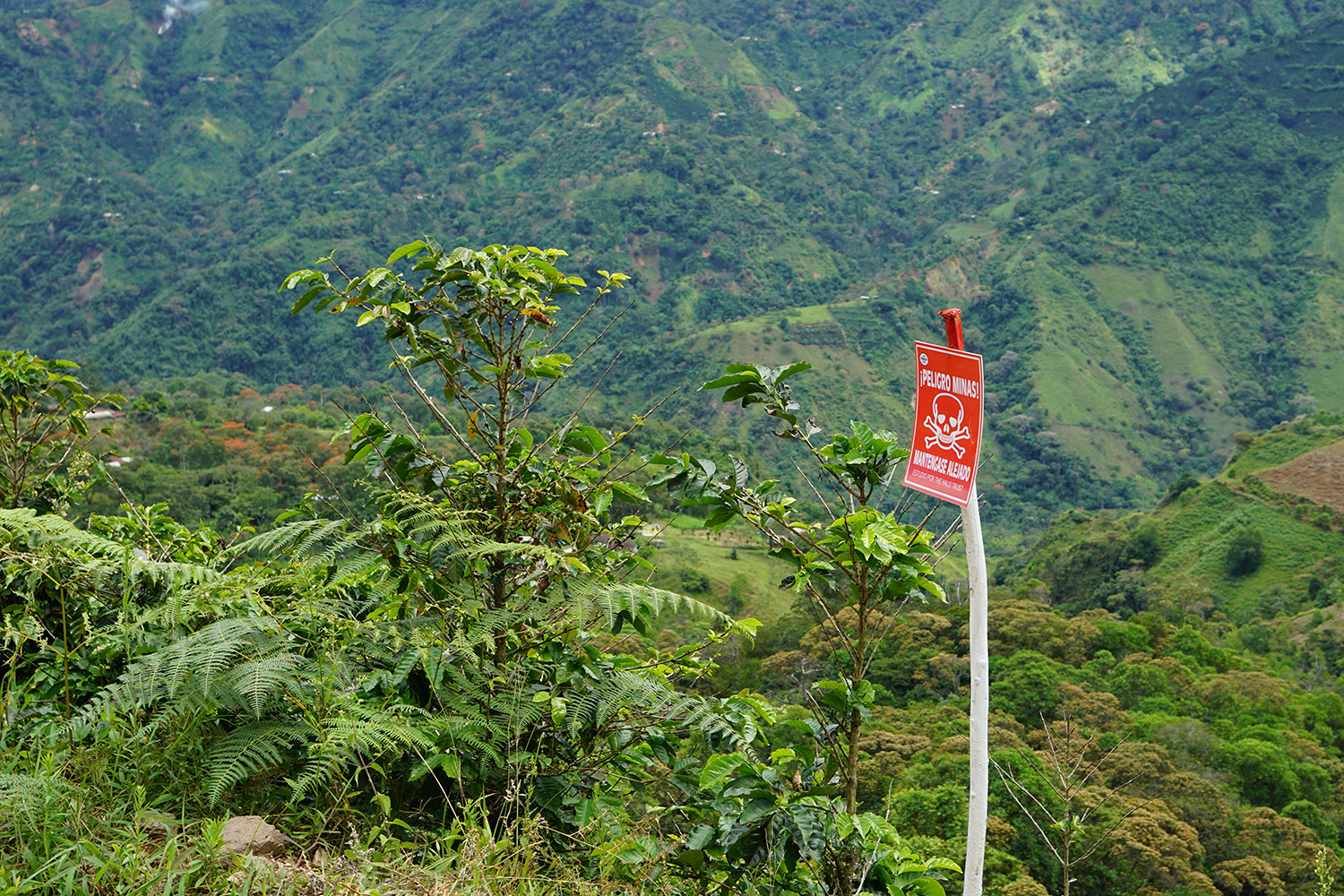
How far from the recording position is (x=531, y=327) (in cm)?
310

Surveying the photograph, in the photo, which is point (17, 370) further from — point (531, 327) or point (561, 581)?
point (561, 581)

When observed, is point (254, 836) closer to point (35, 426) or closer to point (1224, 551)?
point (35, 426)

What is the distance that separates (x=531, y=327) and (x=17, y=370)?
3.21 meters

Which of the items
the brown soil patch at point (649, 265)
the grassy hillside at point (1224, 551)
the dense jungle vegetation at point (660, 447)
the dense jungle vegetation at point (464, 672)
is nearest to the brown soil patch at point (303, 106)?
the dense jungle vegetation at point (660, 447)

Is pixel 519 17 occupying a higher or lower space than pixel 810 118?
higher

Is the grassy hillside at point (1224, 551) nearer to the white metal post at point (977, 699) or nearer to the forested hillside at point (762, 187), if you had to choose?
the forested hillside at point (762, 187)

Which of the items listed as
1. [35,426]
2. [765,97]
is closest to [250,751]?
[35,426]

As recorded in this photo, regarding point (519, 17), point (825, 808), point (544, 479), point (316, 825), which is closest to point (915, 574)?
point (825, 808)

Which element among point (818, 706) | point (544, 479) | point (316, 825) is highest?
point (544, 479)

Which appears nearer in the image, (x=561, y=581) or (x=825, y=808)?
(x=825, y=808)

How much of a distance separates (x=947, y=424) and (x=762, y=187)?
128047mm

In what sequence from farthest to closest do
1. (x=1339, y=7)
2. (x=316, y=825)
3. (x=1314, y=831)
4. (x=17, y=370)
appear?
1. (x=1339, y=7)
2. (x=1314, y=831)
3. (x=17, y=370)
4. (x=316, y=825)

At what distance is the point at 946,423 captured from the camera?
191cm

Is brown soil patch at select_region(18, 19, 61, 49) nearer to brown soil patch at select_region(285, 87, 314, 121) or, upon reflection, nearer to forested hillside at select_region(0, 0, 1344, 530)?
forested hillside at select_region(0, 0, 1344, 530)
